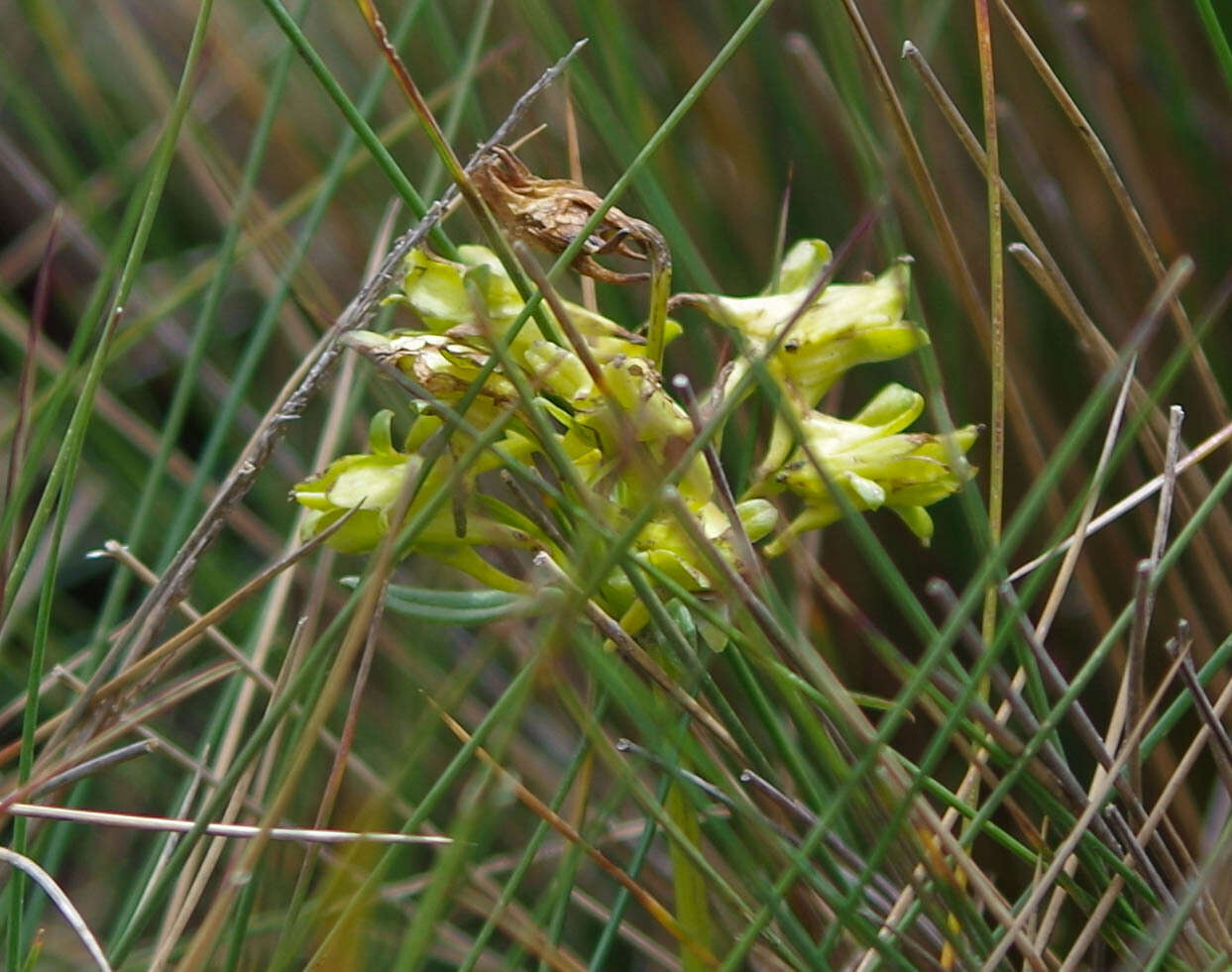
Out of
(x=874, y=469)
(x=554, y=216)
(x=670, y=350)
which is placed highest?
(x=554, y=216)

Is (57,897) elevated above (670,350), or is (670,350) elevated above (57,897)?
(57,897)

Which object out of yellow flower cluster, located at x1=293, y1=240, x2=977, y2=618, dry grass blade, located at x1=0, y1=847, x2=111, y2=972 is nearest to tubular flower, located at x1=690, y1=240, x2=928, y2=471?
yellow flower cluster, located at x1=293, y1=240, x2=977, y2=618

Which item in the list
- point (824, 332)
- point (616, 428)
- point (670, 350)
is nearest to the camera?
point (616, 428)

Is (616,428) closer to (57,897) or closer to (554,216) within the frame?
(554,216)

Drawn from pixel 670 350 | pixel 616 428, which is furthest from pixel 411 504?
pixel 670 350

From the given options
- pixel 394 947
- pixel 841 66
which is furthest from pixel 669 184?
pixel 394 947

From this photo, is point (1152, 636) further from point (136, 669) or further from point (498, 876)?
point (136, 669)

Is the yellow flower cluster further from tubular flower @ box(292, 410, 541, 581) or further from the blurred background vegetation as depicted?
the blurred background vegetation

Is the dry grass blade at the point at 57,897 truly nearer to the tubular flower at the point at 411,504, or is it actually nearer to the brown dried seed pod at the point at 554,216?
the tubular flower at the point at 411,504

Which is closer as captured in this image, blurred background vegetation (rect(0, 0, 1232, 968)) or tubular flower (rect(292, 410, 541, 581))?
tubular flower (rect(292, 410, 541, 581))

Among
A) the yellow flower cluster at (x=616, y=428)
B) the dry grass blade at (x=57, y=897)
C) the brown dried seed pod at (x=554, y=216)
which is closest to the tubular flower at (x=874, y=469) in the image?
the yellow flower cluster at (x=616, y=428)
